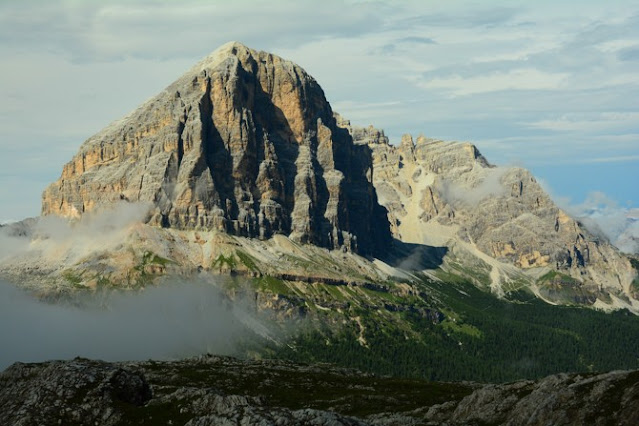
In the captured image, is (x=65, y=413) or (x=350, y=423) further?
(x=65, y=413)

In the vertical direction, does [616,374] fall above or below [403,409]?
above

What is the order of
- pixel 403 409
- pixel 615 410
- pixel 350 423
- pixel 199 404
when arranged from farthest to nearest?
pixel 403 409 < pixel 199 404 < pixel 615 410 < pixel 350 423

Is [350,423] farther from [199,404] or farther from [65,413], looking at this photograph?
[65,413]

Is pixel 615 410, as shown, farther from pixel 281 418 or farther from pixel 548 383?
pixel 281 418

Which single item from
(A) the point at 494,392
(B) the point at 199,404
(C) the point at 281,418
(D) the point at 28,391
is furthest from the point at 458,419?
(D) the point at 28,391

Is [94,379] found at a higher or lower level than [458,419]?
higher

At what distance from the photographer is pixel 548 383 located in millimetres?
125250

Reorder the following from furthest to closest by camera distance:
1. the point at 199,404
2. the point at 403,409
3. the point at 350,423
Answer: the point at 403,409 < the point at 199,404 < the point at 350,423

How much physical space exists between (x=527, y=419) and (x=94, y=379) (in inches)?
2341

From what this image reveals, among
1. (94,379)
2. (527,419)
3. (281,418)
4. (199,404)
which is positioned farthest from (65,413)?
(527,419)

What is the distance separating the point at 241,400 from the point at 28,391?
31183 mm

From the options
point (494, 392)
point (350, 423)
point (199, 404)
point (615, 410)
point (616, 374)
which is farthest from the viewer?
point (494, 392)

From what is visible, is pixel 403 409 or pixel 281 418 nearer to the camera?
pixel 281 418

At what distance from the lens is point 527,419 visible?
117250mm
